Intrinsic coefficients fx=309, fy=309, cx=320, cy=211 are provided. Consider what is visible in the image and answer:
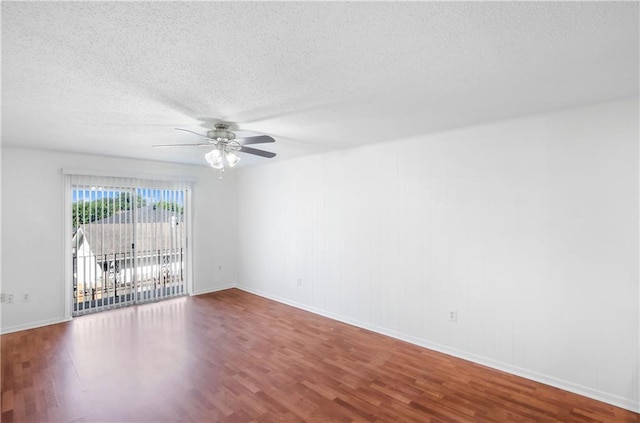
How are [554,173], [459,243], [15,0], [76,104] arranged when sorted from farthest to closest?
[459,243] → [554,173] → [76,104] → [15,0]

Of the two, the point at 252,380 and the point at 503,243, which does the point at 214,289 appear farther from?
the point at 503,243

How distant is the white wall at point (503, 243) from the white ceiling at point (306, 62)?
390 millimetres

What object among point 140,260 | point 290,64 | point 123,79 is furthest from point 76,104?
point 140,260

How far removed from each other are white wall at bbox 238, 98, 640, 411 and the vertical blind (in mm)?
2755

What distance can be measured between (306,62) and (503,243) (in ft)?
8.41

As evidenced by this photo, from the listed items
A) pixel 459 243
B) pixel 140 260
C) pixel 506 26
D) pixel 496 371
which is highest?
pixel 506 26

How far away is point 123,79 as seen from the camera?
2.07 metres

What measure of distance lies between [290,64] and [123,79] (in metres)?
1.15

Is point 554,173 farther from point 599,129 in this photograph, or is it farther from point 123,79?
point 123,79

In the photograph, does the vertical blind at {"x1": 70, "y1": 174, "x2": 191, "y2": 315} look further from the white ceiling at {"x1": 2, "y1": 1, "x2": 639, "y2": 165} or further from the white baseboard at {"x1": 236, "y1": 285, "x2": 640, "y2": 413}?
the white baseboard at {"x1": 236, "y1": 285, "x2": 640, "y2": 413}

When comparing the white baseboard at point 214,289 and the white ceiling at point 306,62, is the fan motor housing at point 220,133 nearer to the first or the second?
the white ceiling at point 306,62

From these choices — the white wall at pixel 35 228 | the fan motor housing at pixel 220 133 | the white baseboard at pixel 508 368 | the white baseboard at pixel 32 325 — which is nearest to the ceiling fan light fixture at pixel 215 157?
the fan motor housing at pixel 220 133

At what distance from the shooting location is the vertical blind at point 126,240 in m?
4.73

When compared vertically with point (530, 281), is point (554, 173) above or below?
above
